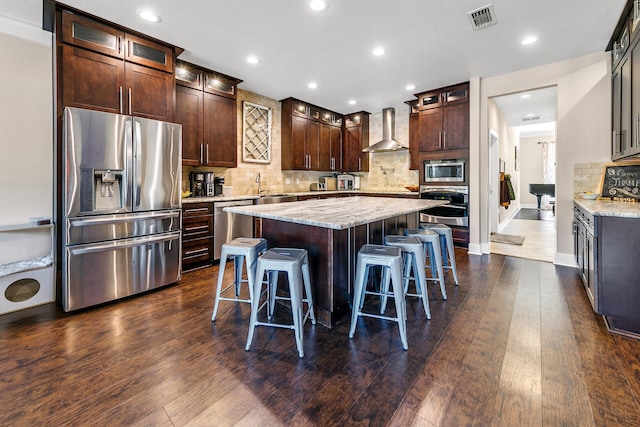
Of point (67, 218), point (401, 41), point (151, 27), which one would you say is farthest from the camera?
point (401, 41)

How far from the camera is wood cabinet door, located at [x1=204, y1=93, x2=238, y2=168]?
419 centimetres

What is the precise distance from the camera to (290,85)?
4.82 meters

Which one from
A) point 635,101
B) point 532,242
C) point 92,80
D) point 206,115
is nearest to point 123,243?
point 92,80

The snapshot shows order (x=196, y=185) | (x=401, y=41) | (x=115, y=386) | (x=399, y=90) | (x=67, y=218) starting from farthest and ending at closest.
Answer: (x=399, y=90), (x=196, y=185), (x=401, y=41), (x=67, y=218), (x=115, y=386)

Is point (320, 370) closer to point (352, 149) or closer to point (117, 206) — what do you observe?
point (117, 206)

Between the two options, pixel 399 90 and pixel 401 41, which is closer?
pixel 401 41

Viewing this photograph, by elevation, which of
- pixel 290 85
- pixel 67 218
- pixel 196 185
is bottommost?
pixel 67 218

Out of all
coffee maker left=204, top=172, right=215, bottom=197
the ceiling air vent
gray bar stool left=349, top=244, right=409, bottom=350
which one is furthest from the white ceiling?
gray bar stool left=349, top=244, right=409, bottom=350

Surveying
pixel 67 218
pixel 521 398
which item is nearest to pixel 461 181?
pixel 521 398

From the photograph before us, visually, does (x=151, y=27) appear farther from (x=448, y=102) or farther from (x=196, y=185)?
(x=448, y=102)

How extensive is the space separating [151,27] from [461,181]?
459 centimetres

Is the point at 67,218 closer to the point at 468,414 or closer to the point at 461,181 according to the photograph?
the point at 468,414

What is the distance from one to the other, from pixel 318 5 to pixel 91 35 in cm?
217

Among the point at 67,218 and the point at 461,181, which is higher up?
the point at 461,181
